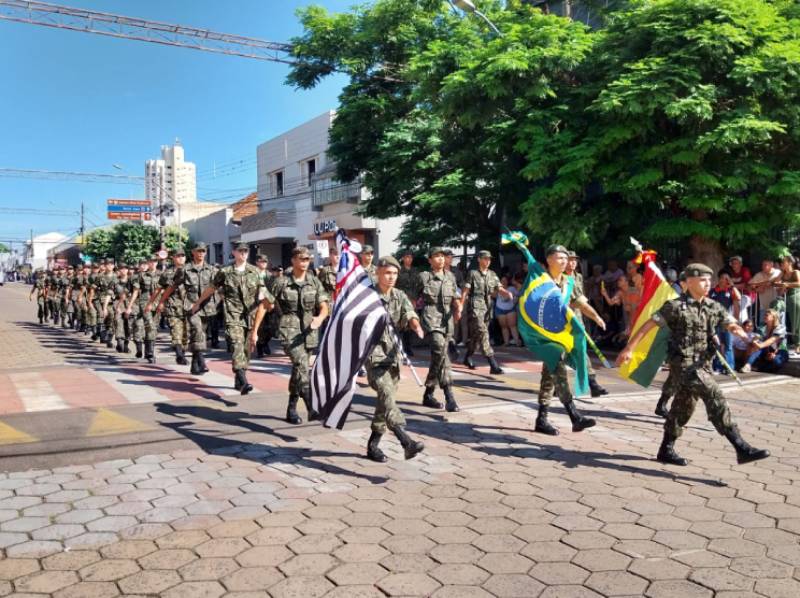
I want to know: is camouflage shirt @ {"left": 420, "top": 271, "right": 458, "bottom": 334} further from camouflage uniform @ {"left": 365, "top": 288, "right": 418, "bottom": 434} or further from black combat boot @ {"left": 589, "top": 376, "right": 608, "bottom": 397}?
camouflage uniform @ {"left": 365, "top": 288, "right": 418, "bottom": 434}

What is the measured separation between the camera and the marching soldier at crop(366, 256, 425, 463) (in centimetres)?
548

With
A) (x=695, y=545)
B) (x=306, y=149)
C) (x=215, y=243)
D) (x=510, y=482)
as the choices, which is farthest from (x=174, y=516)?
(x=215, y=243)

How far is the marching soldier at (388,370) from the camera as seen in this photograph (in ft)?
18.0

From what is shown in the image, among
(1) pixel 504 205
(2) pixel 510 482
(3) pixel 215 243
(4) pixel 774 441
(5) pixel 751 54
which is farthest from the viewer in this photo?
(3) pixel 215 243

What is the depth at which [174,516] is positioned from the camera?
14.4 feet

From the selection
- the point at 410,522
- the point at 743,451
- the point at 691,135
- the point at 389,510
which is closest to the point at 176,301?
the point at 389,510

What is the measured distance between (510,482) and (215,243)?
4220cm

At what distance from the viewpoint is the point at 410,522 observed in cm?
430

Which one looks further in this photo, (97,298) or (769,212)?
(97,298)

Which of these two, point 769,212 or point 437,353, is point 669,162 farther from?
point 437,353

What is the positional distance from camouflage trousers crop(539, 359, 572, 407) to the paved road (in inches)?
15.6

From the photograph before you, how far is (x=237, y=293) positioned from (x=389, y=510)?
4.96 meters

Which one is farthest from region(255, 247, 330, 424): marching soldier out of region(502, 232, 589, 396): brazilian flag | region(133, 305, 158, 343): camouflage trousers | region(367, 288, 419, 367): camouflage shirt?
region(133, 305, 158, 343): camouflage trousers

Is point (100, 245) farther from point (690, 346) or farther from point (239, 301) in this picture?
point (690, 346)
